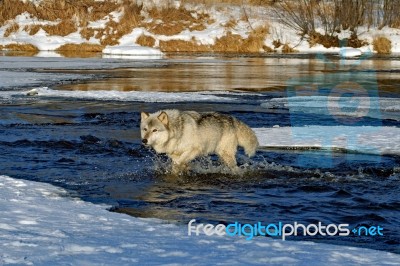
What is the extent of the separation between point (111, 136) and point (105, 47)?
143ft

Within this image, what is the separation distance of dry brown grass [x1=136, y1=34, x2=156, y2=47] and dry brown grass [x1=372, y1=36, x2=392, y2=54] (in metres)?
18.7

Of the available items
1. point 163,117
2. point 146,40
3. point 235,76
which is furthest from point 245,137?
point 146,40

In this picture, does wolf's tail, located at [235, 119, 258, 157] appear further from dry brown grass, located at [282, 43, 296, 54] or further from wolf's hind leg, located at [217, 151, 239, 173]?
dry brown grass, located at [282, 43, 296, 54]

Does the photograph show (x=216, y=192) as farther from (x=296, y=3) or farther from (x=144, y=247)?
(x=296, y=3)

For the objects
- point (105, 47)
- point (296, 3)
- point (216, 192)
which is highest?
point (296, 3)

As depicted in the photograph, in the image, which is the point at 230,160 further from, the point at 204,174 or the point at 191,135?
the point at 191,135

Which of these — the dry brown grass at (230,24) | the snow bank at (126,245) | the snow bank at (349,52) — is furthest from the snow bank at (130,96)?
the dry brown grass at (230,24)

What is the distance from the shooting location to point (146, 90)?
24344 millimetres

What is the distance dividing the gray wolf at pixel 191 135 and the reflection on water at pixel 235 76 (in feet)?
47.3

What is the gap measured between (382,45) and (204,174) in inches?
1871

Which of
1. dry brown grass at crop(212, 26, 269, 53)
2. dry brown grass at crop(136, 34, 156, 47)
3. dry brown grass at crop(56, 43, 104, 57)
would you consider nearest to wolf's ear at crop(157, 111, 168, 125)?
dry brown grass at crop(212, 26, 269, 53)

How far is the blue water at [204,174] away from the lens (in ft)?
25.3

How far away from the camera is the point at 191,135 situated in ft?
31.8

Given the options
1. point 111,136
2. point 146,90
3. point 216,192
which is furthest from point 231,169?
point 146,90
